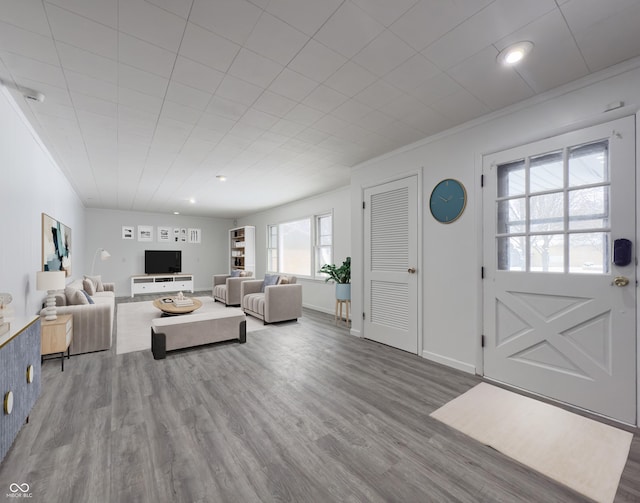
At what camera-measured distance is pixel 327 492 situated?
4.92 feet

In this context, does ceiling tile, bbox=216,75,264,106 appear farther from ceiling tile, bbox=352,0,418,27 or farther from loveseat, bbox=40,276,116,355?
loveseat, bbox=40,276,116,355

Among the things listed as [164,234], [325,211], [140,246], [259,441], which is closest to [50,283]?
[259,441]

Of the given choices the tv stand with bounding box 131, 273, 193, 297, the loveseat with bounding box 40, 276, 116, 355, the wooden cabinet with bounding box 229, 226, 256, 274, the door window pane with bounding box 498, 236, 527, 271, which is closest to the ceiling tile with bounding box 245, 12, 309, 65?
the door window pane with bounding box 498, 236, 527, 271

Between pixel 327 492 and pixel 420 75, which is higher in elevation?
pixel 420 75

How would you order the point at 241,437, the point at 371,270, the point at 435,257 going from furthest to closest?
the point at 371,270 → the point at 435,257 → the point at 241,437

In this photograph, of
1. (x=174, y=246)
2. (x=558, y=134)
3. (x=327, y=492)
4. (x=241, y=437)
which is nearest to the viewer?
(x=327, y=492)

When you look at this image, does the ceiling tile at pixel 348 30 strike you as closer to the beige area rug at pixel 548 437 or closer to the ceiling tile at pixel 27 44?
the ceiling tile at pixel 27 44

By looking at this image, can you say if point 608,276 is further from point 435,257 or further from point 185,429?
point 185,429

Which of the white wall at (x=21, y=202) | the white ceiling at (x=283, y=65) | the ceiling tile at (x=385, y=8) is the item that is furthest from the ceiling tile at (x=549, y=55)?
the white wall at (x=21, y=202)

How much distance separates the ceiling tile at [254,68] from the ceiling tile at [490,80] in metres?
1.36

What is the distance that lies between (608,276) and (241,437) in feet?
9.76

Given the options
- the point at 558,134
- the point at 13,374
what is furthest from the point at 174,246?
the point at 558,134

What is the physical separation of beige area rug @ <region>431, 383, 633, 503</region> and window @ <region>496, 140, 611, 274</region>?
116 centimetres

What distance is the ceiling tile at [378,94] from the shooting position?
2.39 m
